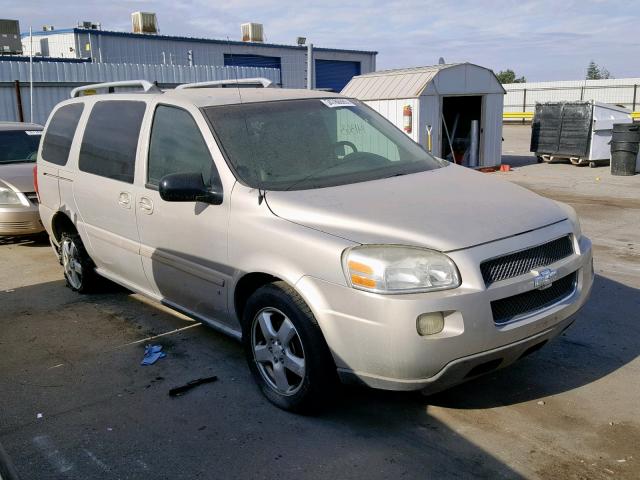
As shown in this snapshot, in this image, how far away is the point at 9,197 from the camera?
809 centimetres

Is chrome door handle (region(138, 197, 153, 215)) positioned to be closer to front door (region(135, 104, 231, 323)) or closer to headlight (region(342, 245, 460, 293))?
front door (region(135, 104, 231, 323))

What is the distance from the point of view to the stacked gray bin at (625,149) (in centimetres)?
1505

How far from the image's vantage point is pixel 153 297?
4.90 m

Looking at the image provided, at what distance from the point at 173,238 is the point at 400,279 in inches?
73.2

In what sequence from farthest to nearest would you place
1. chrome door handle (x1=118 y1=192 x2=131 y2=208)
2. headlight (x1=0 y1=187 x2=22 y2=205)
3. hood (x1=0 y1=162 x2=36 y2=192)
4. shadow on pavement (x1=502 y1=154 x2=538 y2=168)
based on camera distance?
shadow on pavement (x1=502 y1=154 x2=538 y2=168), hood (x1=0 y1=162 x2=36 y2=192), headlight (x1=0 y1=187 x2=22 y2=205), chrome door handle (x1=118 y1=192 x2=131 y2=208)

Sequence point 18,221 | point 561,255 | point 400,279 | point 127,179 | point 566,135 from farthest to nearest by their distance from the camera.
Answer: point 566,135
point 18,221
point 127,179
point 561,255
point 400,279

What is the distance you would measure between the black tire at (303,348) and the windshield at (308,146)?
0.68 m

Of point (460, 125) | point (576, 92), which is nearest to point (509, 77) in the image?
point (576, 92)

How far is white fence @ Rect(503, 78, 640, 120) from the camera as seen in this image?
38.3m

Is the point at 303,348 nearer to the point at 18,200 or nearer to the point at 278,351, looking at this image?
the point at 278,351

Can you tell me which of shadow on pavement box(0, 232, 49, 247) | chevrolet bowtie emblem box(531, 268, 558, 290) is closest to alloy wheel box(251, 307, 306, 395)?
chevrolet bowtie emblem box(531, 268, 558, 290)

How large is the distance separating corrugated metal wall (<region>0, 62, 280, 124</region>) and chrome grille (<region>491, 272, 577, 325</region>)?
17039mm

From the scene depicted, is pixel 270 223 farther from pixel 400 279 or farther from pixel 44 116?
pixel 44 116

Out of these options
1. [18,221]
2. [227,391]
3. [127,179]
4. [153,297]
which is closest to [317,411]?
[227,391]
